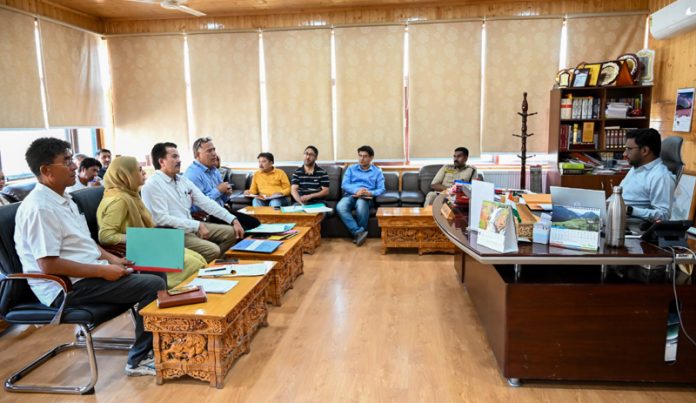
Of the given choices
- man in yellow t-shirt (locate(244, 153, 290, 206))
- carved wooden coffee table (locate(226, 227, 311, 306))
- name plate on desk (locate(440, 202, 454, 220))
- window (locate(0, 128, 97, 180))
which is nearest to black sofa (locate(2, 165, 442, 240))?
man in yellow t-shirt (locate(244, 153, 290, 206))

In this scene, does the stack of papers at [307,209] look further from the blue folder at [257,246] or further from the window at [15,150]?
the window at [15,150]

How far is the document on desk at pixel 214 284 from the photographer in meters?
2.58

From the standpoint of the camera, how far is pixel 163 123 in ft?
22.2

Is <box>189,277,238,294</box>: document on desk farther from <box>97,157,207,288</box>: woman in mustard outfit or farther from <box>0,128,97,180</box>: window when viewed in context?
<box>0,128,97,180</box>: window

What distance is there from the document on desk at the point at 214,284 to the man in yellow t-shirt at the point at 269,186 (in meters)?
2.86

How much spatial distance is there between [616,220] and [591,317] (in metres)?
0.47

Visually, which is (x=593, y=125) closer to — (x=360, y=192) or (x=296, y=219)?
(x=360, y=192)

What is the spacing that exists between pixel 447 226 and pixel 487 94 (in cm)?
383

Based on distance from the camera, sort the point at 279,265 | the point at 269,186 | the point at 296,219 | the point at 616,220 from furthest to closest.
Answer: the point at 269,186 < the point at 296,219 < the point at 279,265 < the point at 616,220

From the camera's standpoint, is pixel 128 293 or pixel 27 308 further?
pixel 128 293

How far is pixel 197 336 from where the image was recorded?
2.38 metres

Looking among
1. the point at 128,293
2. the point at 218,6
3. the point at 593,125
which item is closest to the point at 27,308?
the point at 128,293

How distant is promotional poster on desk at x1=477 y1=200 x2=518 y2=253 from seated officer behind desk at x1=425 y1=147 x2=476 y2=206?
3.19 meters

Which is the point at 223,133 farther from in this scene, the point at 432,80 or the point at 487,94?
the point at 487,94
